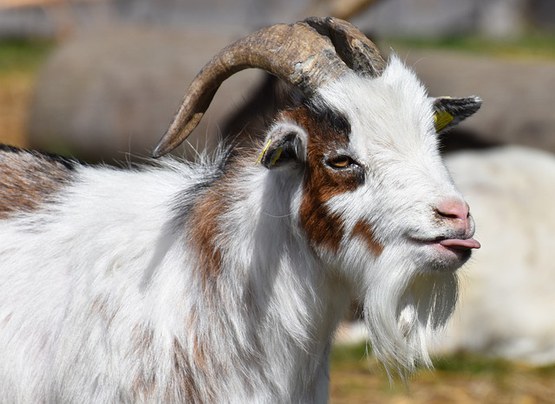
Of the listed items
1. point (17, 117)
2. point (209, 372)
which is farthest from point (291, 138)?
point (17, 117)

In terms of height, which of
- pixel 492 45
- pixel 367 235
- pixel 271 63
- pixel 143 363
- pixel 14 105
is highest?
pixel 492 45

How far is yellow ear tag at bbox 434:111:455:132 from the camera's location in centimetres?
406

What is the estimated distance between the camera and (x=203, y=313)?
398cm

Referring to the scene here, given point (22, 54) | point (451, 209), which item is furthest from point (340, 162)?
point (22, 54)

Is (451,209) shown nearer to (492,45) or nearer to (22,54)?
(22,54)

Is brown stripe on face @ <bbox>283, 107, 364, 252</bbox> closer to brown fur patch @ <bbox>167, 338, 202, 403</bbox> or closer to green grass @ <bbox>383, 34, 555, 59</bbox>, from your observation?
brown fur patch @ <bbox>167, 338, 202, 403</bbox>

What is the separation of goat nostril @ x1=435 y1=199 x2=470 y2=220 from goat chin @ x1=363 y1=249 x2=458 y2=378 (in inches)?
8.6

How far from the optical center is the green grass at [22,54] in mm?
17016

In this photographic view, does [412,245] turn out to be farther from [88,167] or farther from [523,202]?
[523,202]

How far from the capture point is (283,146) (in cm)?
371

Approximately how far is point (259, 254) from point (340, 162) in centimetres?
49

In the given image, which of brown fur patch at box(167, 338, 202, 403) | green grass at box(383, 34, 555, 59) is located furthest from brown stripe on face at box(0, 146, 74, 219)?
green grass at box(383, 34, 555, 59)

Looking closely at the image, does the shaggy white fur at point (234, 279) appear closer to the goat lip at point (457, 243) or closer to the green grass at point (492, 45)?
the goat lip at point (457, 243)

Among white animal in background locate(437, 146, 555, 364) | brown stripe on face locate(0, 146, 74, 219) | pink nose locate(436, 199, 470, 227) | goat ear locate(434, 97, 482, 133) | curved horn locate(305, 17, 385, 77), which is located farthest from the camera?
white animal in background locate(437, 146, 555, 364)
